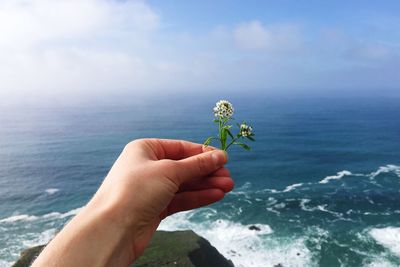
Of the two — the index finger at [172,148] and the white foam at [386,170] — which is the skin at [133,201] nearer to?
the index finger at [172,148]

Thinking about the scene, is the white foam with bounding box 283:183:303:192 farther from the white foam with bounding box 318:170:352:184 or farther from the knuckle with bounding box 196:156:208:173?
the knuckle with bounding box 196:156:208:173

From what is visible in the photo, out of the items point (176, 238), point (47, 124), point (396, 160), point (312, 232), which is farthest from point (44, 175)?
point (396, 160)

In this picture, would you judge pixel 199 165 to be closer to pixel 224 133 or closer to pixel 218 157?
pixel 218 157

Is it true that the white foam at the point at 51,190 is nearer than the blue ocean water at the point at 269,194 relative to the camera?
No

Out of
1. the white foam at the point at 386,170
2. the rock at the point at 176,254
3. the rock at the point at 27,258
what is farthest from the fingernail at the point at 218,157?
the white foam at the point at 386,170

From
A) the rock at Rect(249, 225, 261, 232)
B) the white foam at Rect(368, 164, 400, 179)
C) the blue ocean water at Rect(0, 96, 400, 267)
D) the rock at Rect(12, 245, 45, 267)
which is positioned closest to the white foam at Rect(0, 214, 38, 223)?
the blue ocean water at Rect(0, 96, 400, 267)

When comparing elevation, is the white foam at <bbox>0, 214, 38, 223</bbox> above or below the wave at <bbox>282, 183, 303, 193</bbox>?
below

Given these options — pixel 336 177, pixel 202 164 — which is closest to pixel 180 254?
pixel 202 164
